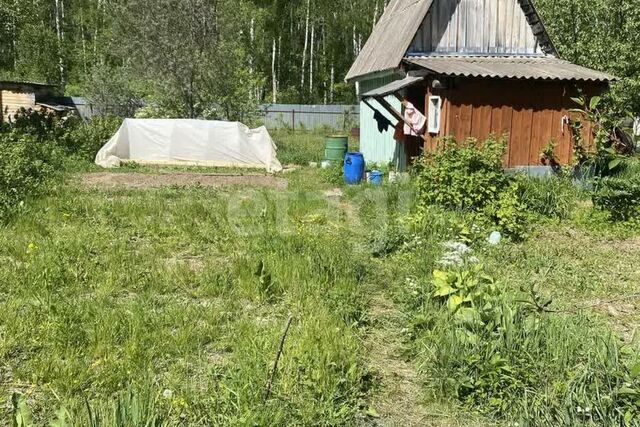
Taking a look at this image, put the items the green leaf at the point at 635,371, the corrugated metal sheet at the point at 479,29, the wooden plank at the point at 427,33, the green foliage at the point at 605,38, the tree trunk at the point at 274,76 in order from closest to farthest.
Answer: the green leaf at the point at 635,371 → the wooden plank at the point at 427,33 → the corrugated metal sheet at the point at 479,29 → the green foliage at the point at 605,38 → the tree trunk at the point at 274,76

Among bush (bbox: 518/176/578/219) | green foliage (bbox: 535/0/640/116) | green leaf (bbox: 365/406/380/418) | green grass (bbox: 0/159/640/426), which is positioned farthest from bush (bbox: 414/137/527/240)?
green foliage (bbox: 535/0/640/116)

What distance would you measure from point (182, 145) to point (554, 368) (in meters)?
13.4

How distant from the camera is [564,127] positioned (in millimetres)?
10938

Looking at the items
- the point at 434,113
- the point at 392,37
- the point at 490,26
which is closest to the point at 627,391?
the point at 434,113

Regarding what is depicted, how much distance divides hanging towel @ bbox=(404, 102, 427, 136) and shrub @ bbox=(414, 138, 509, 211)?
8.80ft

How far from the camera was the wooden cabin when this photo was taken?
1058 cm

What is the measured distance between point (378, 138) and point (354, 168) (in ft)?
9.79

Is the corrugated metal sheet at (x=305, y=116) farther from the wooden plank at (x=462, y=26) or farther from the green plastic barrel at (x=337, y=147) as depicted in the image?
the wooden plank at (x=462, y=26)

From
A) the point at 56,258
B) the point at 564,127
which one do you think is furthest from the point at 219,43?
the point at 56,258

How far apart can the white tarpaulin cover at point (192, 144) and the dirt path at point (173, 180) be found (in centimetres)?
163

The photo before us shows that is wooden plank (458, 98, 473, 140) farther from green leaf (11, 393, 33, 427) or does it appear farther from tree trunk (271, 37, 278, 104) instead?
tree trunk (271, 37, 278, 104)

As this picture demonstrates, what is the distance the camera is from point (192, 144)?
1553 centimetres

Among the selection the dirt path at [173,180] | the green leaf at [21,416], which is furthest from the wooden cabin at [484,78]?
the green leaf at [21,416]

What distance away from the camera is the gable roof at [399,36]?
11828 mm
